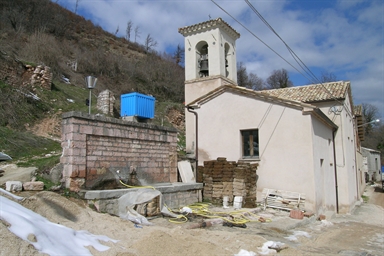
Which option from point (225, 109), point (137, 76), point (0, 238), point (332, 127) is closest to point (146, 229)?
point (0, 238)

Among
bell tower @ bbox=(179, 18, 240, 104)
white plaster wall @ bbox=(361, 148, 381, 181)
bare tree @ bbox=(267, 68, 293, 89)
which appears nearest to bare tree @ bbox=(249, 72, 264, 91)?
bare tree @ bbox=(267, 68, 293, 89)

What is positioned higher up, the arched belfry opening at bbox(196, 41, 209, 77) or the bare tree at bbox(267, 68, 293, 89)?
the bare tree at bbox(267, 68, 293, 89)

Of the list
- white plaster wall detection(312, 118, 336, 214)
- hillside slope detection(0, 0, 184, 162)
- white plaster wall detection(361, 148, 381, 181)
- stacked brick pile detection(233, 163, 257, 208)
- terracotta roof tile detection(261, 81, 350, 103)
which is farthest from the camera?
white plaster wall detection(361, 148, 381, 181)

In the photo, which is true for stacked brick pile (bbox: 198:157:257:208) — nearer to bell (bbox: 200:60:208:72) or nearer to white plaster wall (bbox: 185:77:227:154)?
white plaster wall (bbox: 185:77:227:154)

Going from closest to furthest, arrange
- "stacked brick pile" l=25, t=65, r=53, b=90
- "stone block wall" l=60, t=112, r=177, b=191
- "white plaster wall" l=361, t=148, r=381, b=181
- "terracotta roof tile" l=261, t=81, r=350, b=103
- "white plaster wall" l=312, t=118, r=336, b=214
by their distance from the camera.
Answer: "stone block wall" l=60, t=112, r=177, b=191 → "white plaster wall" l=312, t=118, r=336, b=214 → "terracotta roof tile" l=261, t=81, r=350, b=103 → "stacked brick pile" l=25, t=65, r=53, b=90 → "white plaster wall" l=361, t=148, r=381, b=181

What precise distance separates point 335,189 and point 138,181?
34.7ft

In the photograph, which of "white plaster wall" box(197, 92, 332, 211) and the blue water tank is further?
the blue water tank

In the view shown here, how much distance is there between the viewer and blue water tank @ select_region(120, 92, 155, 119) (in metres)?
12.1

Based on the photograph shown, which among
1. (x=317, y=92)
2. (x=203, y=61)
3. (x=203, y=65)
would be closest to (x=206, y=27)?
(x=203, y=61)

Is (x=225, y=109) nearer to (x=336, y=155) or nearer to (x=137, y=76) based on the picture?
(x=336, y=155)

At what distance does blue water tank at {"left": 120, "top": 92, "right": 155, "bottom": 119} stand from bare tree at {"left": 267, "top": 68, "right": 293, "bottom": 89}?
42.0 meters

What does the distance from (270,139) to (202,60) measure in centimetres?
687

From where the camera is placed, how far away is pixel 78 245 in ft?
15.7

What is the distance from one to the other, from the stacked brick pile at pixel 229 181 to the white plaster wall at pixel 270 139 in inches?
33.9
